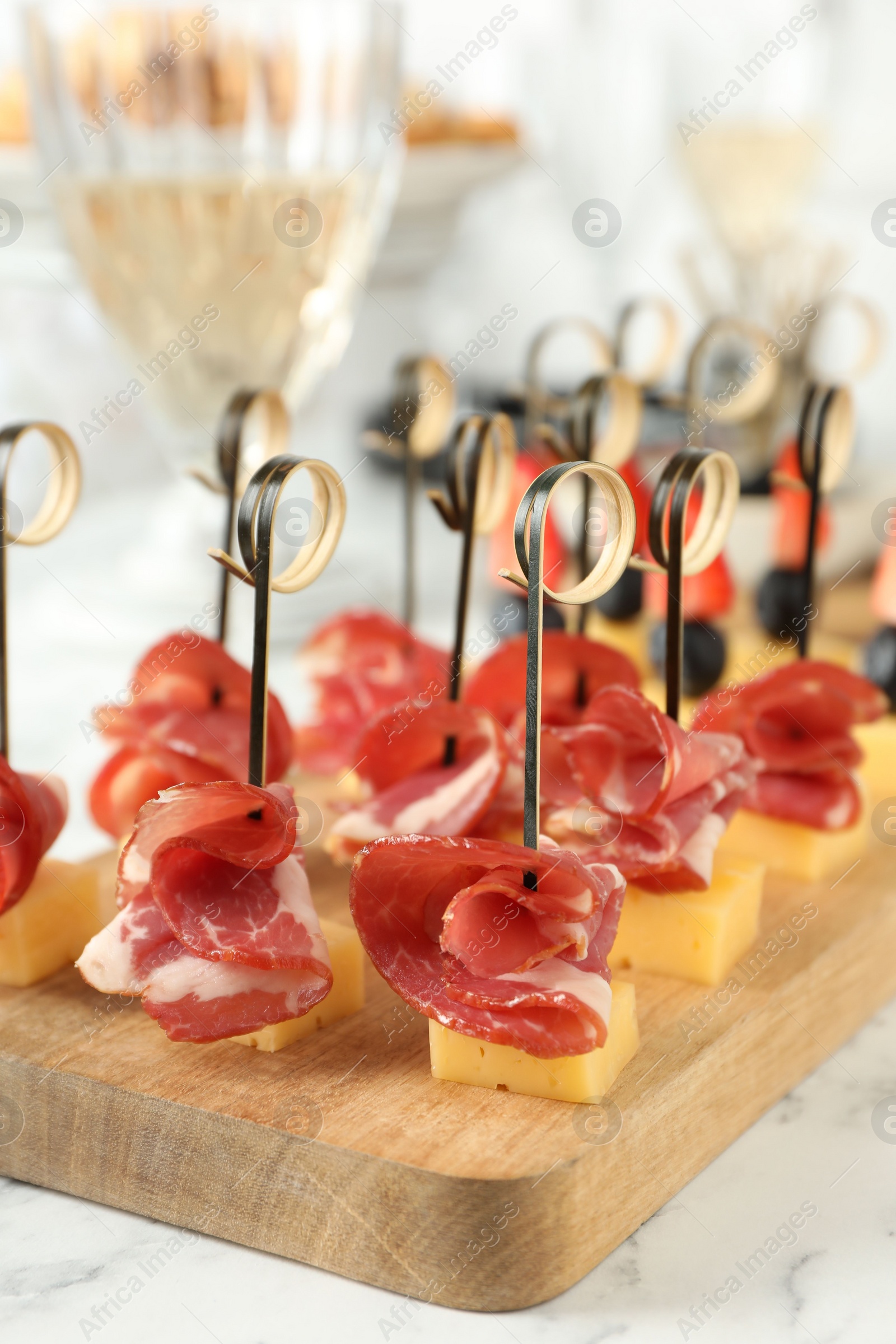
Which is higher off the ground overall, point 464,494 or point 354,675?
point 464,494

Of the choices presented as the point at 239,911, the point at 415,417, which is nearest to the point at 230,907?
the point at 239,911

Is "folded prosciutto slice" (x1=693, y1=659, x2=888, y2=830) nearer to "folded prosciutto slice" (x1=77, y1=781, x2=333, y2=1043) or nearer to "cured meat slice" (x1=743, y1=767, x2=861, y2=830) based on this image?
"cured meat slice" (x1=743, y1=767, x2=861, y2=830)

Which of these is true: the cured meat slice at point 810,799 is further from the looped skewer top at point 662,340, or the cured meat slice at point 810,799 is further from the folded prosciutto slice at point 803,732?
the looped skewer top at point 662,340

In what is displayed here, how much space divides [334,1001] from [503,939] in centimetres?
12

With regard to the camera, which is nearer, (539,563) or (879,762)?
(539,563)

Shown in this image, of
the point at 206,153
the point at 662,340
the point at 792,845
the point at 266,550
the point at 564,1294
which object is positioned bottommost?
the point at 564,1294

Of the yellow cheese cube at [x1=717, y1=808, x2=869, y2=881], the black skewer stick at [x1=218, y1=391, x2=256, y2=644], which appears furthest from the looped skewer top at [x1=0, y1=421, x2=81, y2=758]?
the yellow cheese cube at [x1=717, y1=808, x2=869, y2=881]

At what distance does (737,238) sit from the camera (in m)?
1.96

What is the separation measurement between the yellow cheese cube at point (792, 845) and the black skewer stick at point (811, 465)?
0.13 m

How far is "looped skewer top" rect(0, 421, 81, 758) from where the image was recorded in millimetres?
831

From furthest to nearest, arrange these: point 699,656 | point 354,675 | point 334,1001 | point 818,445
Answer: point 699,656, point 354,675, point 818,445, point 334,1001

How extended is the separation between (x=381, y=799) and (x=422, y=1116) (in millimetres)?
272

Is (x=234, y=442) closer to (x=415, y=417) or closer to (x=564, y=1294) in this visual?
(x=415, y=417)

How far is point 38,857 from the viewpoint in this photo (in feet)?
2.59
